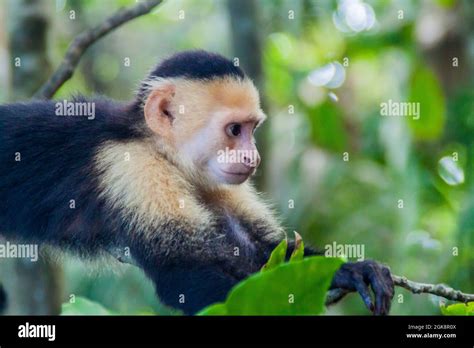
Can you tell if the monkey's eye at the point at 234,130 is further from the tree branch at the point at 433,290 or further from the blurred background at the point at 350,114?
the blurred background at the point at 350,114

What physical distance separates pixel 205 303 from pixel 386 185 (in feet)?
9.22

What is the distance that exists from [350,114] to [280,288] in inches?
154

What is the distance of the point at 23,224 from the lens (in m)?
2.71

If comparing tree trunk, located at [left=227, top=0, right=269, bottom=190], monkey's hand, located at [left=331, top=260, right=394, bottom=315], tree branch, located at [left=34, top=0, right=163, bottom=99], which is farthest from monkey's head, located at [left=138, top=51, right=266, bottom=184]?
tree trunk, located at [left=227, top=0, right=269, bottom=190]

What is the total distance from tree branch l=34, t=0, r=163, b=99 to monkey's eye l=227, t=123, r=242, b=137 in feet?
2.26

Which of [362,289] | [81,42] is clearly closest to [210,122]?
[81,42]

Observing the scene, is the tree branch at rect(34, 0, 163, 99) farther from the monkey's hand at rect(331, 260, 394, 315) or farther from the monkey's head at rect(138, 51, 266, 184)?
the monkey's hand at rect(331, 260, 394, 315)

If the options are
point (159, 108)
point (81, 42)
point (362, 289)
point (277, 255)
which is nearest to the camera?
point (277, 255)

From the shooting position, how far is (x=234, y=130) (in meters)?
2.65

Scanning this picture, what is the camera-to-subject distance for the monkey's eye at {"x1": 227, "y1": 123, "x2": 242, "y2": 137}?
264cm

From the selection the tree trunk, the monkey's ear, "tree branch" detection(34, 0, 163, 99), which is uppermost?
the tree trunk

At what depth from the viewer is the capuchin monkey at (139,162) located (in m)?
2.50

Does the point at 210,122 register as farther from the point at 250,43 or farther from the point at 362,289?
the point at 250,43
